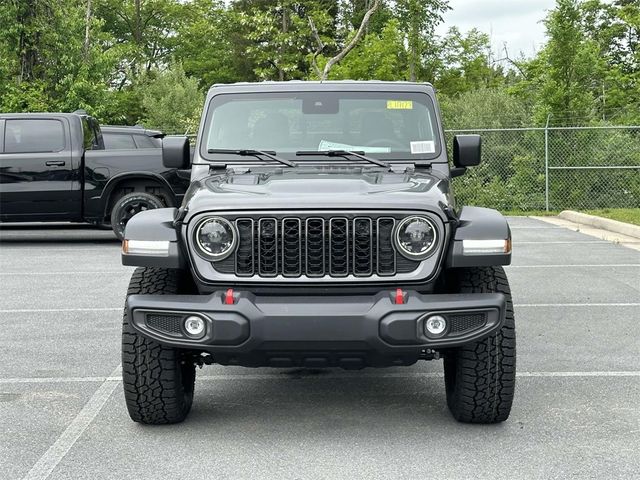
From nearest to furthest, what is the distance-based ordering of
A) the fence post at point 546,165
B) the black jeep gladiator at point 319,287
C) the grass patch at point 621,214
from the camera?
the black jeep gladiator at point 319,287 → the grass patch at point 621,214 → the fence post at point 546,165

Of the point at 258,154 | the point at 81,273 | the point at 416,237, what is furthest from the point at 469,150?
the point at 81,273

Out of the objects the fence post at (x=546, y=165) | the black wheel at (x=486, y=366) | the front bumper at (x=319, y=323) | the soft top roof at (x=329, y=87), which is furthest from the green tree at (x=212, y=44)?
the front bumper at (x=319, y=323)

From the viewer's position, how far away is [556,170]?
842 inches

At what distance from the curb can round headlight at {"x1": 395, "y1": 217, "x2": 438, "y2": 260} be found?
11.3m

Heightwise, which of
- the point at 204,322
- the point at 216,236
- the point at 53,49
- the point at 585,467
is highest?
the point at 53,49

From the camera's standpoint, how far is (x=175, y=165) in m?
6.49

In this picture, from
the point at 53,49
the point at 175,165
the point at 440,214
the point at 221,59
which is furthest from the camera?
the point at 221,59

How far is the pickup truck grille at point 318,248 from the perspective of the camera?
489cm

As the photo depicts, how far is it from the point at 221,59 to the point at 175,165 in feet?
170

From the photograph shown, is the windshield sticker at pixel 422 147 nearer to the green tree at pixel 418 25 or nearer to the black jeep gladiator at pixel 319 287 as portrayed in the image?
the black jeep gladiator at pixel 319 287

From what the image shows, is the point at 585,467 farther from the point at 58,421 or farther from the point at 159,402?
the point at 58,421

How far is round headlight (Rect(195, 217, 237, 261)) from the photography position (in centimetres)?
492

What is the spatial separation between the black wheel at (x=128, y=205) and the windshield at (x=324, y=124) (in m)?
8.19

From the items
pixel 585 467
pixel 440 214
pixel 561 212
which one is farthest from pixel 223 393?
pixel 561 212
